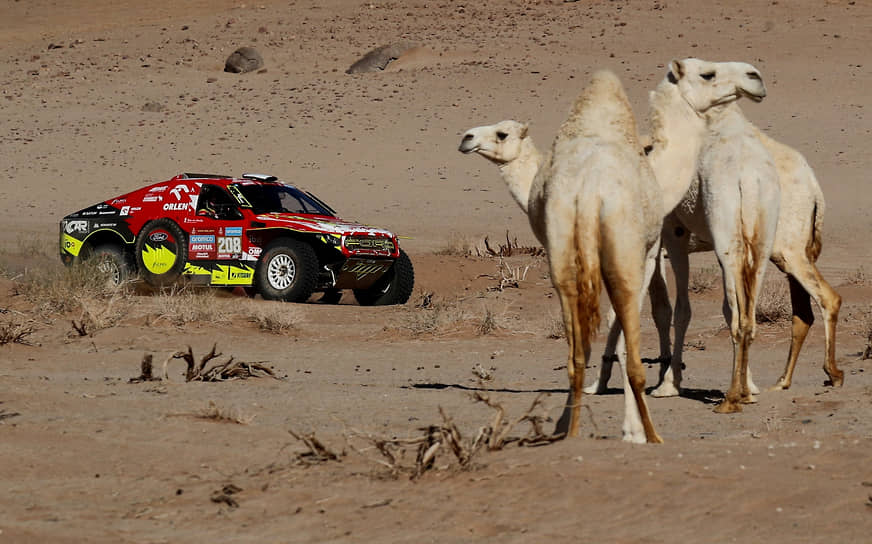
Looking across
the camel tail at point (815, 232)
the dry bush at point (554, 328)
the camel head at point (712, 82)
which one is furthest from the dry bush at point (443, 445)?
the dry bush at point (554, 328)

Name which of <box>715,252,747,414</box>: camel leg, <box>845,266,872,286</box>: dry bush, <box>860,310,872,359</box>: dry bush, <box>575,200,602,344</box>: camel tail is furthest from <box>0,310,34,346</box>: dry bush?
<box>845,266,872,286</box>: dry bush

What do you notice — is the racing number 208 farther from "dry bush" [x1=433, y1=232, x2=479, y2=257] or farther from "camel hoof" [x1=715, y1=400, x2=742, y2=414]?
"camel hoof" [x1=715, y1=400, x2=742, y2=414]

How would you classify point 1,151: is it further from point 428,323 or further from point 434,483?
point 434,483

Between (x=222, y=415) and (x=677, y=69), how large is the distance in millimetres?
4067

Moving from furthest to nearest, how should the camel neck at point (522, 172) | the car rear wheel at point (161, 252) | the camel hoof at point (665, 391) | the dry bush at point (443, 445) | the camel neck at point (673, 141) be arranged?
1. the car rear wheel at point (161, 252)
2. the camel hoof at point (665, 391)
3. the camel neck at point (522, 172)
4. the camel neck at point (673, 141)
5. the dry bush at point (443, 445)

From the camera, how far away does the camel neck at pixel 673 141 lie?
363 inches

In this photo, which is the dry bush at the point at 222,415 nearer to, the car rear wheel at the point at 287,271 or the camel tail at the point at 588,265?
the camel tail at the point at 588,265

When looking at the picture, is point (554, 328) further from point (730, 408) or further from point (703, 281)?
point (730, 408)

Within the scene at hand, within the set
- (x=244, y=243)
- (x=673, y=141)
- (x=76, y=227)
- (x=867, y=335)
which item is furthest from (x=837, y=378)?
(x=76, y=227)

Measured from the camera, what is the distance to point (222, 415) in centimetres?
955

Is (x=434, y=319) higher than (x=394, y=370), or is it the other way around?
(x=434, y=319)

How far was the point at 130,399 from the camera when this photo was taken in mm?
10930

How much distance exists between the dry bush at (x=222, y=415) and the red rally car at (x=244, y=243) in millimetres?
8837

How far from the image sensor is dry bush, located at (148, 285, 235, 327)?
16938 mm
